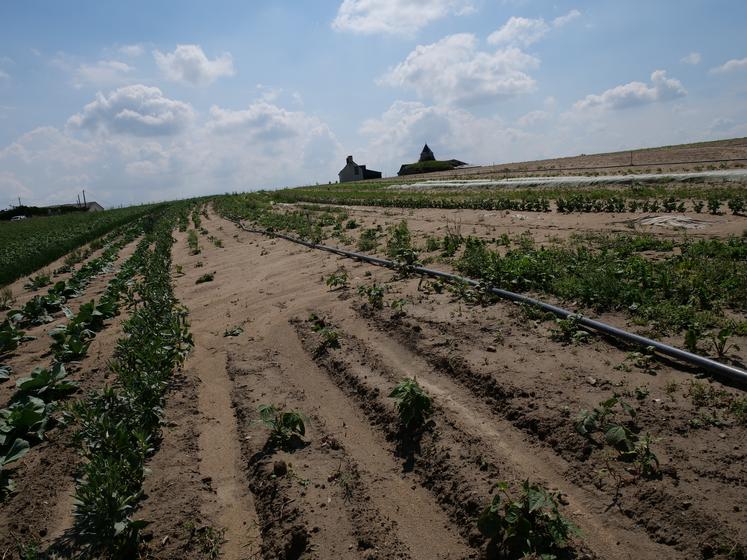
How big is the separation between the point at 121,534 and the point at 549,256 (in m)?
6.51

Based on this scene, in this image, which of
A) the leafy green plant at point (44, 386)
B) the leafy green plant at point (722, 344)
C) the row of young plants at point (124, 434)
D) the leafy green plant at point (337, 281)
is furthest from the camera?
the leafy green plant at point (337, 281)

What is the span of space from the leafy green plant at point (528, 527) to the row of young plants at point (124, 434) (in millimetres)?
2178

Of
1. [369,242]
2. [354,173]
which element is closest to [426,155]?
[354,173]

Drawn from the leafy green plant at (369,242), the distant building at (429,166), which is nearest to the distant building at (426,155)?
the distant building at (429,166)

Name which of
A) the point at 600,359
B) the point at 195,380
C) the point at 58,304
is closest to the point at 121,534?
the point at 195,380

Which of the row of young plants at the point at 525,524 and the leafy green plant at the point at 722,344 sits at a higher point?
the leafy green plant at the point at 722,344

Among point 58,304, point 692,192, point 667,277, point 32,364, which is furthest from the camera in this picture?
point 692,192

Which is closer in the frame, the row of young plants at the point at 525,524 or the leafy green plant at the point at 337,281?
the row of young plants at the point at 525,524

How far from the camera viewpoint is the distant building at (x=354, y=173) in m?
73.0

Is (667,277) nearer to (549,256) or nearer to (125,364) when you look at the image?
(549,256)

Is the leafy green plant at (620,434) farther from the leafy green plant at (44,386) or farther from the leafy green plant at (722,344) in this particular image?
the leafy green plant at (44,386)

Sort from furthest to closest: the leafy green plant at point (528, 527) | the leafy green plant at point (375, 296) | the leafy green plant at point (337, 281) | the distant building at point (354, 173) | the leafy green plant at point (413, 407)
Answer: the distant building at point (354, 173) < the leafy green plant at point (337, 281) < the leafy green plant at point (375, 296) < the leafy green plant at point (413, 407) < the leafy green plant at point (528, 527)

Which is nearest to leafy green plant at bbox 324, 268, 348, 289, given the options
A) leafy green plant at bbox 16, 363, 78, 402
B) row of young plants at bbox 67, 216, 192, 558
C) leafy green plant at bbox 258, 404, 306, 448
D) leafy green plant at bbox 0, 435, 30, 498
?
row of young plants at bbox 67, 216, 192, 558

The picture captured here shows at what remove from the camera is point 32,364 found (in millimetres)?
6676
